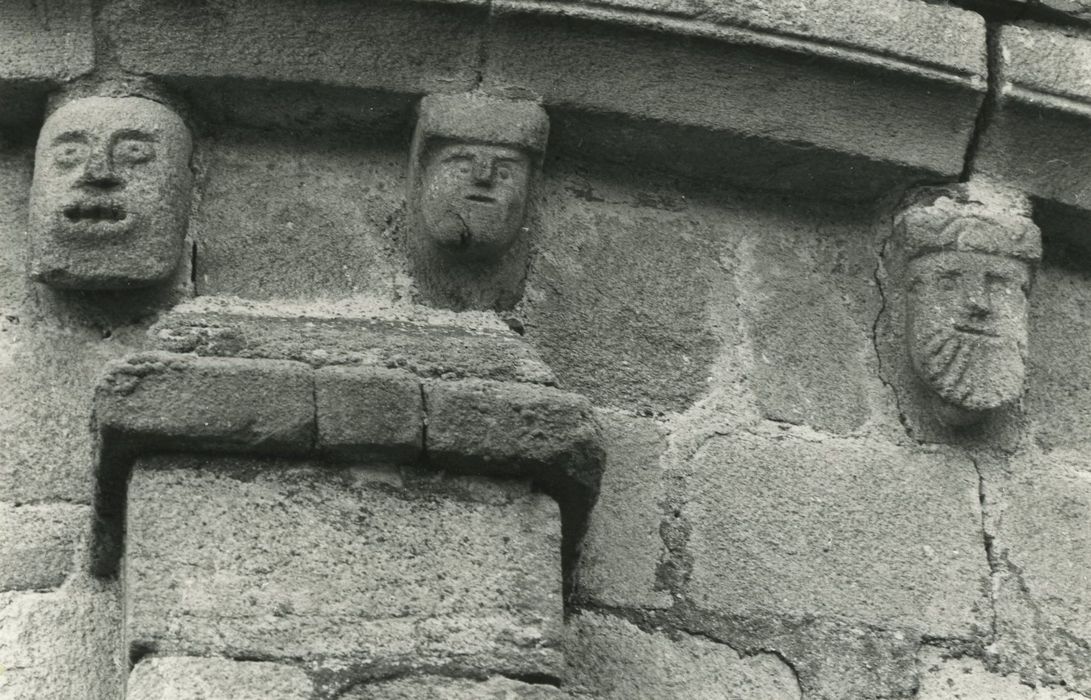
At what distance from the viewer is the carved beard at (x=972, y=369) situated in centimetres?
333

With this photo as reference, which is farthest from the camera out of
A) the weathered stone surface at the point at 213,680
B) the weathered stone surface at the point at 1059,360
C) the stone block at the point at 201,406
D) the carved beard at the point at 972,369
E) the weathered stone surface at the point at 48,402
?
the weathered stone surface at the point at 1059,360

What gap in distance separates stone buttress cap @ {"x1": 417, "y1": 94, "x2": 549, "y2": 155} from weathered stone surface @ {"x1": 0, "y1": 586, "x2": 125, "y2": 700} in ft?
3.06

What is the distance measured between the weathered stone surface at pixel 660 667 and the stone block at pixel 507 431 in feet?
0.93

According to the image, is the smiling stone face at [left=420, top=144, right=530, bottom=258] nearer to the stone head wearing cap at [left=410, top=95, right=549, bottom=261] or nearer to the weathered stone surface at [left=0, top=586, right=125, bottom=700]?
the stone head wearing cap at [left=410, top=95, right=549, bottom=261]

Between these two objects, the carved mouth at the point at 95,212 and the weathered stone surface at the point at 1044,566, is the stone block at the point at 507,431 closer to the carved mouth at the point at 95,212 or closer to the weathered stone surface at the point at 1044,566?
the carved mouth at the point at 95,212

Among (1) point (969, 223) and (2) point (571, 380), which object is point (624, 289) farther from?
(1) point (969, 223)

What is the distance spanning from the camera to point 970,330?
3.35 meters

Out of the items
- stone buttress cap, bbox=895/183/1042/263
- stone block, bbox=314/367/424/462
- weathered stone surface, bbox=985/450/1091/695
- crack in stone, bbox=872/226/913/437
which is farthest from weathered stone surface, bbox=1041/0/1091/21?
stone block, bbox=314/367/424/462

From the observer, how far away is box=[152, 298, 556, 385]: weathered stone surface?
298 cm

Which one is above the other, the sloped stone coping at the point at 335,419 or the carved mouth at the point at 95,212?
the carved mouth at the point at 95,212

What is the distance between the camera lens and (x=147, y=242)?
10.4 feet

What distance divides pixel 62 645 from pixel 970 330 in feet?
5.19

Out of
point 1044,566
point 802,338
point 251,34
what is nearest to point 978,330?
point 802,338

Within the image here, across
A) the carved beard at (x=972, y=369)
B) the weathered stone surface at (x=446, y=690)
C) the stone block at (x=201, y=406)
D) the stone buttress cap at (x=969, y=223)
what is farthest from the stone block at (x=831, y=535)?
the stone block at (x=201, y=406)
